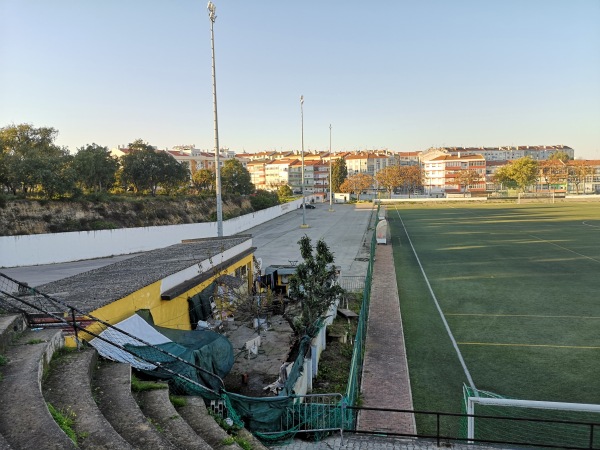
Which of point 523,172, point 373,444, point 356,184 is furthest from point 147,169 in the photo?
point 523,172

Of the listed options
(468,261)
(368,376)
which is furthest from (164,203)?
(368,376)

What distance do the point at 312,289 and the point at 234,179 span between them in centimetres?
5988

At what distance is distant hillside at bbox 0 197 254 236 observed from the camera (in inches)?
1353

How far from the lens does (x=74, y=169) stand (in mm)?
40031

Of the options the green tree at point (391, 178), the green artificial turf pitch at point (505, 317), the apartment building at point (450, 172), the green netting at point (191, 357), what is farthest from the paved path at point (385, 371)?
the apartment building at point (450, 172)

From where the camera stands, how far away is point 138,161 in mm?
53344

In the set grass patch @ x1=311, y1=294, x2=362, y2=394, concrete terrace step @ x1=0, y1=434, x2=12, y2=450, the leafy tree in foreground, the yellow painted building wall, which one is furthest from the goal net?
the leafy tree in foreground

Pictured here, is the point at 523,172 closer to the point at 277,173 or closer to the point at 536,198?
the point at 536,198

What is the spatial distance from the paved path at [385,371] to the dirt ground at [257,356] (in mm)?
2451

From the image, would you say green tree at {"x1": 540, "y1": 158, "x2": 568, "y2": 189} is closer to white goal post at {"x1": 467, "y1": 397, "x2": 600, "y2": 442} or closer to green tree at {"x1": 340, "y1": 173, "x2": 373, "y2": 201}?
green tree at {"x1": 340, "y1": 173, "x2": 373, "y2": 201}

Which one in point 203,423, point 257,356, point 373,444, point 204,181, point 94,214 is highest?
point 204,181

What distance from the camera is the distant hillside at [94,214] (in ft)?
113

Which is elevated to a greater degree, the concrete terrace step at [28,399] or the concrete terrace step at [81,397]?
the concrete terrace step at [28,399]

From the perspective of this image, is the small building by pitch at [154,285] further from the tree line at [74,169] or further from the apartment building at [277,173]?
the apartment building at [277,173]
